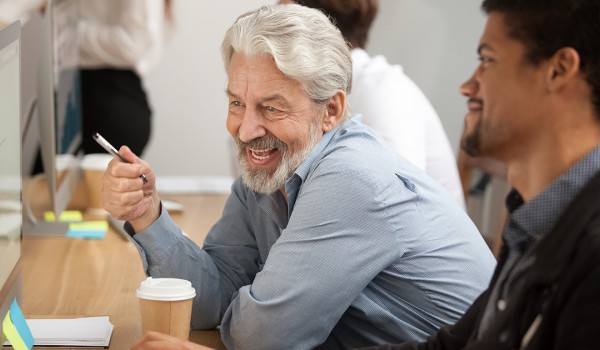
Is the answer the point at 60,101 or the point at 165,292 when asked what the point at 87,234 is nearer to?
the point at 60,101

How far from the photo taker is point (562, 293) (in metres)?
1.04

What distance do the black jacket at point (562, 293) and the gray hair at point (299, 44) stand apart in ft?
2.39

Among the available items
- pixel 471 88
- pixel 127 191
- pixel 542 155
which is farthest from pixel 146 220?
pixel 542 155

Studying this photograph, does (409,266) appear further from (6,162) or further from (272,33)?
(6,162)

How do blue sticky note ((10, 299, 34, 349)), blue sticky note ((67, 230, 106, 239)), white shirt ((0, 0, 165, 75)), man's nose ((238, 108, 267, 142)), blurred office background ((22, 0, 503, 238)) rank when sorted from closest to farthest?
blue sticky note ((10, 299, 34, 349))
man's nose ((238, 108, 267, 142))
blue sticky note ((67, 230, 106, 239))
white shirt ((0, 0, 165, 75))
blurred office background ((22, 0, 503, 238))

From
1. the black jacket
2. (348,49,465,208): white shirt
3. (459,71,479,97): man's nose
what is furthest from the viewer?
(348,49,465,208): white shirt

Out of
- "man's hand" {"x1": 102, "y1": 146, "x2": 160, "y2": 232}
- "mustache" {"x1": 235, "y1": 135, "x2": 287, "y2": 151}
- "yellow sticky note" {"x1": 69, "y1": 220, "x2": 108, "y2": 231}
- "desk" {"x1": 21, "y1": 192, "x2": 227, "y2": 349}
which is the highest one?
"mustache" {"x1": 235, "y1": 135, "x2": 287, "y2": 151}

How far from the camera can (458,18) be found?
179 inches

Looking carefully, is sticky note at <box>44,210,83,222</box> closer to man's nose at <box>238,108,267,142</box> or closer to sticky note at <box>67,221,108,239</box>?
sticky note at <box>67,221,108,239</box>

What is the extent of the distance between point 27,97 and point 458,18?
1.99m

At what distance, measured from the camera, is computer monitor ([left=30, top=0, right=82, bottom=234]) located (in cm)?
244

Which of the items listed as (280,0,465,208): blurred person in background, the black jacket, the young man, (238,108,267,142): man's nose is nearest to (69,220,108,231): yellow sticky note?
(280,0,465,208): blurred person in background

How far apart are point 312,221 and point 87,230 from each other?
1187 millimetres

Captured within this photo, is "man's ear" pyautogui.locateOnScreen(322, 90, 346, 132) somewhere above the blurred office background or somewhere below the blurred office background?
above
